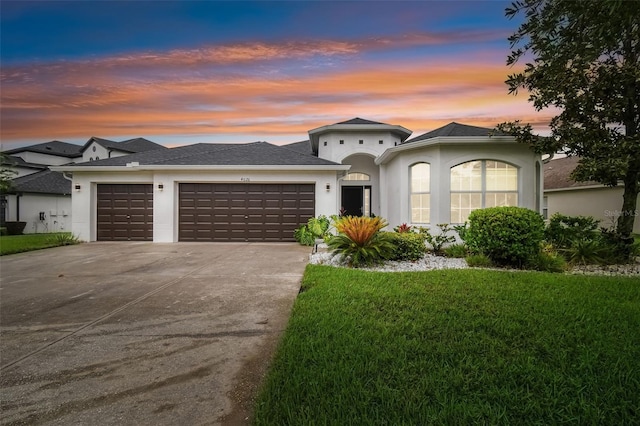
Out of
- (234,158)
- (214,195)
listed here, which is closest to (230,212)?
(214,195)

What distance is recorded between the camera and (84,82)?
1158 cm

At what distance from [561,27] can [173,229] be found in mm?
12353

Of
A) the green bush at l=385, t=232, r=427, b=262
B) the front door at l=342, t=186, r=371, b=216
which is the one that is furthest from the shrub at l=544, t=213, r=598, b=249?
the front door at l=342, t=186, r=371, b=216

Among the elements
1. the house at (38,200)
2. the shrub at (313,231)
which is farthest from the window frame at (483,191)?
the house at (38,200)

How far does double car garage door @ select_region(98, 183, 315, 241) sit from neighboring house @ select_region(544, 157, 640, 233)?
13014mm

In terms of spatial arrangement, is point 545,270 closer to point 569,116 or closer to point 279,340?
point 569,116

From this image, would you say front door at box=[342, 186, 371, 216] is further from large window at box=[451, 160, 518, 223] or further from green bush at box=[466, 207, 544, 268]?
green bush at box=[466, 207, 544, 268]

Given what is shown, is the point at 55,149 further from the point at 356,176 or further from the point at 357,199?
the point at 357,199

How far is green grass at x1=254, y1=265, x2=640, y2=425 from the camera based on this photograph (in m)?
2.03

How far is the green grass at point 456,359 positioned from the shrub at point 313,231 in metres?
6.32

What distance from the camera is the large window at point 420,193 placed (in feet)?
33.4

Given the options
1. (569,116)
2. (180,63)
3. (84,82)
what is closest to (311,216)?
(180,63)

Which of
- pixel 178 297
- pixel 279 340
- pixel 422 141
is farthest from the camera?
pixel 422 141

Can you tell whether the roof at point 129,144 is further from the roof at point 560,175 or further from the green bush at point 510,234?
the roof at point 560,175
